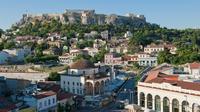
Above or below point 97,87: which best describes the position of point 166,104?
below

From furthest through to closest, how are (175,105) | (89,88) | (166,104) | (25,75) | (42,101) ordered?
(25,75) < (89,88) < (42,101) < (166,104) < (175,105)

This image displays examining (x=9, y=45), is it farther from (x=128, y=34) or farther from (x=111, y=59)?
(x=128, y=34)

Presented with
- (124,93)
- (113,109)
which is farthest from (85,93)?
(113,109)

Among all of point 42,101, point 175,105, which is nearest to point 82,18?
point 42,101

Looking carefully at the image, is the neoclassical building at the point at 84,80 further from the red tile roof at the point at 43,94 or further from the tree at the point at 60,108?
the red tile roof at the point at 43,94

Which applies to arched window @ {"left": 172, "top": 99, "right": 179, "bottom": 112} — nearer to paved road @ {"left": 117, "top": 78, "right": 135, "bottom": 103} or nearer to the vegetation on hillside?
paved road @ {"left": 117, "top": 78, "right": 135, "bottom": 103}
